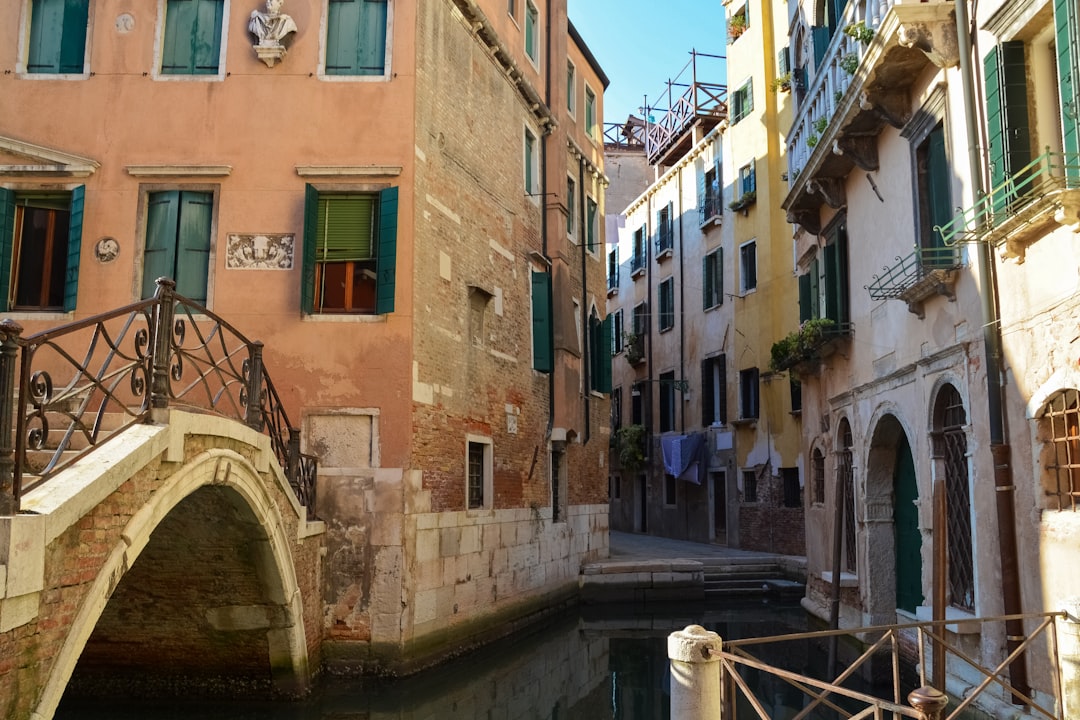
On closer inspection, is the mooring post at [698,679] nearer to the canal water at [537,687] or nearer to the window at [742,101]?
the canal water at [537,687]

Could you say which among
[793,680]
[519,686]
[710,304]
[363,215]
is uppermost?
[710,304]

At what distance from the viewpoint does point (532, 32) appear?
16.8 meters

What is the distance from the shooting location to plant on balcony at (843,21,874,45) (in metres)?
10.2

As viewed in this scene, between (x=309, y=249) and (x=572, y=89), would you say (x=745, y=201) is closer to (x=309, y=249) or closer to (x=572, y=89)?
(x=572, y=89)

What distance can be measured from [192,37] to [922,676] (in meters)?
10.7

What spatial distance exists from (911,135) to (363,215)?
6.37 metres

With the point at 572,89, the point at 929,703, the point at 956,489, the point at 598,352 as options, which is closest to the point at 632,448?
the point at 598,352

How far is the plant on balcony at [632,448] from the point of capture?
28.1 m

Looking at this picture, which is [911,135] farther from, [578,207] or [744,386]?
[744,386]

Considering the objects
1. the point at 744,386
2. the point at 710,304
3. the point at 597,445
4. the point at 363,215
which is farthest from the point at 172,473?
the point at 710,304

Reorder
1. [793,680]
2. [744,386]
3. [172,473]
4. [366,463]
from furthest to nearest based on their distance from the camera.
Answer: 1. [744,386]
2. [366,463]
3. [172,473]
4. [793,680]

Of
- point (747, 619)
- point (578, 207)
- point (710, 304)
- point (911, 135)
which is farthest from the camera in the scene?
point (710, 304)

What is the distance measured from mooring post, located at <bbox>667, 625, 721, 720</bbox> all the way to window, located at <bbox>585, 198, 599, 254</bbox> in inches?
589

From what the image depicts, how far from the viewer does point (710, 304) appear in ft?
82.1
